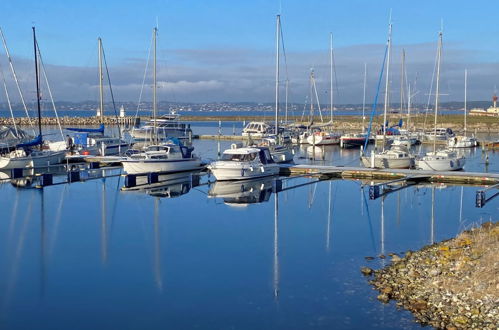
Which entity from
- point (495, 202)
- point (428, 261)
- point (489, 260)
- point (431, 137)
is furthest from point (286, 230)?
point (431, 137)

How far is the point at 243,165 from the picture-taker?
31.9 m

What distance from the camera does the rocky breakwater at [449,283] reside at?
12.1 metres

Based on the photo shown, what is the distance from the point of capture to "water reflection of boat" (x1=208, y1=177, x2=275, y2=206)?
2756 cm

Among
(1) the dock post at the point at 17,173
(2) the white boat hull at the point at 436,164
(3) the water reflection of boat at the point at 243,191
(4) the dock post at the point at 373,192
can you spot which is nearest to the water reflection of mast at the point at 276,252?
(3) the water reflection of boat at the point at 243,191

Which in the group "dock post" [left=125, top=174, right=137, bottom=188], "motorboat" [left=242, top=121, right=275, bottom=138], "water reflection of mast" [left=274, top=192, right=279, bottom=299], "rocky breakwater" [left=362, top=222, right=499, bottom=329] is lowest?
"water reflection of mast" [left=274, top=192, right=279, bottom=299]

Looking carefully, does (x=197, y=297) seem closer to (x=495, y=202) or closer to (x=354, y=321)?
(x=354, y=321)

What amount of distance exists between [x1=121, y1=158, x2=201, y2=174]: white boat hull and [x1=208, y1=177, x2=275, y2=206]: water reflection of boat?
12.1 ft

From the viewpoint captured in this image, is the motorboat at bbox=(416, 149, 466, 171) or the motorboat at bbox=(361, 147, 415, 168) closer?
the motorboat at bbox=(416, 149, 466, 171)

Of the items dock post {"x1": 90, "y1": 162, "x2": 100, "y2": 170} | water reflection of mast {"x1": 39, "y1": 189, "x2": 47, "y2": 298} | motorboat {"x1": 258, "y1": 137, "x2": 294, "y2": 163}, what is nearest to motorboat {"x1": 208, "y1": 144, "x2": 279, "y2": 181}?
motorboat {"x1": 258, "y1": 137, "x2": 294, "y2": 163}

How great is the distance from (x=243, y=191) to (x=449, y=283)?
17027 mm

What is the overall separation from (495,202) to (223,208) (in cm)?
1188

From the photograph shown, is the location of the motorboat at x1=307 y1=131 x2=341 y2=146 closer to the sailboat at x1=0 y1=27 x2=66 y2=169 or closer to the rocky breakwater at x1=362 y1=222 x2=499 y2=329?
the sailboat at x1=0 y1=27 x2=66 y2=169

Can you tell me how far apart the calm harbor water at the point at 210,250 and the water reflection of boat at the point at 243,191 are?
0.34ft

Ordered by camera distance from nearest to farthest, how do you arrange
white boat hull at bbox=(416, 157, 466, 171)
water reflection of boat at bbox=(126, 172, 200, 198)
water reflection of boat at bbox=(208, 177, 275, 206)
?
water reflection of boat at bbox=(208, 177, 275, 206)
water reflection of boat at bbox=(126, 172, 200, 198)
white boat hull at bbox=(416, 157, 466, 171)
